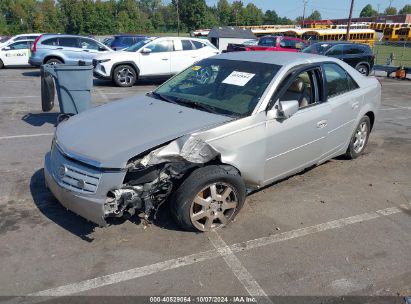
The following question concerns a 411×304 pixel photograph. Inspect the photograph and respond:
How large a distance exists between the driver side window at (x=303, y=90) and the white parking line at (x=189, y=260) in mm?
1360

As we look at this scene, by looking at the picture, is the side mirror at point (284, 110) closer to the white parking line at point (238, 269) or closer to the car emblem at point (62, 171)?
the white parking line at point (238, 269)

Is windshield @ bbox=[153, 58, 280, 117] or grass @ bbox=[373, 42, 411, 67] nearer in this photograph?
windshield @ bbox=[153, 58, 280, 117]

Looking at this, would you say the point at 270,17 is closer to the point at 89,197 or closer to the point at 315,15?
the point at 315,15

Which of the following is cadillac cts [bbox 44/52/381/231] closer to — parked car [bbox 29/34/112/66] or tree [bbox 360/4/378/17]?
parked car [bbox 29/34/112/66]

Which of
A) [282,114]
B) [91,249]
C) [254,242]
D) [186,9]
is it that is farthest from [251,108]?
[186,9]

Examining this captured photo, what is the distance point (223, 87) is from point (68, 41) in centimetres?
1250

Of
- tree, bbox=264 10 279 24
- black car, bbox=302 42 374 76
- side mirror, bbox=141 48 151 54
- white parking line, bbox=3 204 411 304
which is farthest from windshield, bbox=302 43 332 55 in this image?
tree, bbox=264 10 279 24

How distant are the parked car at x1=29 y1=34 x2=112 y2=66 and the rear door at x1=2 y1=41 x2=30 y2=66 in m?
2.90

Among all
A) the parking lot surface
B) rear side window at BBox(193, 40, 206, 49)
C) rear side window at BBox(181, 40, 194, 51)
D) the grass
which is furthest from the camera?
the grass

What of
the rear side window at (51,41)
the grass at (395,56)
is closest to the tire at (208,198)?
the rear side window at (51,41)

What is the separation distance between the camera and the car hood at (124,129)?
3.23 meters

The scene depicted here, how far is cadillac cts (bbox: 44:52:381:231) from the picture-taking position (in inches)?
127

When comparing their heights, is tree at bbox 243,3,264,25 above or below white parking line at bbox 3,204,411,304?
above

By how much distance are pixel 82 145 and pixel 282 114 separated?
195cm
